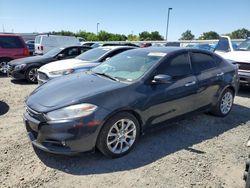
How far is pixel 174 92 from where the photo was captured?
4562 mm

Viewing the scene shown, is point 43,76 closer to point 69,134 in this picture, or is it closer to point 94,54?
point 94,54

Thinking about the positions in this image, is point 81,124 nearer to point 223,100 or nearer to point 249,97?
point 223,100

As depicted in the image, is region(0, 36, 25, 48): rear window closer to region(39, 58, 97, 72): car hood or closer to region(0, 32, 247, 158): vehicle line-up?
region(39, 58, 97, 72): car hood

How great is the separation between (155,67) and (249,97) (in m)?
4.71

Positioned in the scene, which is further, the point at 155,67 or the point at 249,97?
the point at 249,97

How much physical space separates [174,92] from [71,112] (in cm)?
183

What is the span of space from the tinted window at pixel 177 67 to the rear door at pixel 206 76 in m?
0.19

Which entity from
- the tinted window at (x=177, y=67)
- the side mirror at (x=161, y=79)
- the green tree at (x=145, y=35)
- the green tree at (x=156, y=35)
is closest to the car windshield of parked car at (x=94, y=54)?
the tinted window at (x=177, y=67)

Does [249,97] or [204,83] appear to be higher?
[204,83]

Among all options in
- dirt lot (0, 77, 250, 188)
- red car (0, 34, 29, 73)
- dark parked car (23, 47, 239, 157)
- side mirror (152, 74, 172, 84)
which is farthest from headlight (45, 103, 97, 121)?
red car (0, 34, 29, 73)

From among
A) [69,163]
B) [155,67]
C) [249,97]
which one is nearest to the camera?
[69,163]

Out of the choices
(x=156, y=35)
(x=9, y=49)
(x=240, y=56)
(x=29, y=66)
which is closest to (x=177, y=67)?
→ (x=240, y=56)

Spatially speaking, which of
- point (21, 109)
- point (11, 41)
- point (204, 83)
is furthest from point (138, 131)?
point (11, 41)

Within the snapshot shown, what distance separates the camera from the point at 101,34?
2100 inches
